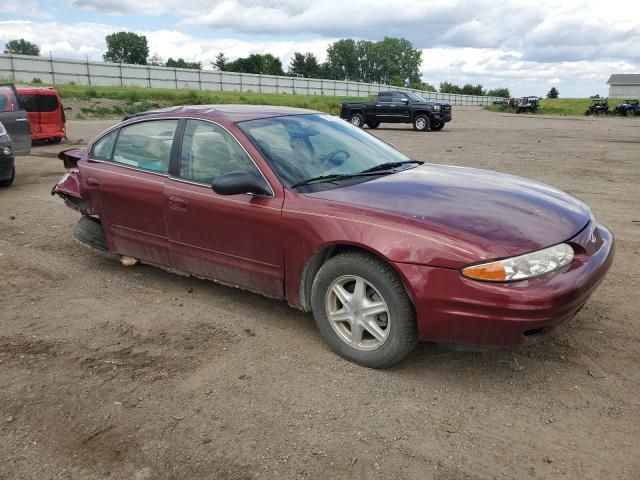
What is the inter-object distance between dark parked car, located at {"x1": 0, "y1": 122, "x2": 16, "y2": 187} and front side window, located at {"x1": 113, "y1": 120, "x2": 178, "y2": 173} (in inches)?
199

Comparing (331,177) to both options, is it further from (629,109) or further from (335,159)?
(629,109)

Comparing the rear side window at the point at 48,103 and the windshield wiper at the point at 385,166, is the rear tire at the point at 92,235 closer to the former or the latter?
the windshield wiper at the point at 385,166

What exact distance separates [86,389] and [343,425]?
58.7 inches

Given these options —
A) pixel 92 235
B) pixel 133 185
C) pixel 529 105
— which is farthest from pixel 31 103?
pixel 529 105

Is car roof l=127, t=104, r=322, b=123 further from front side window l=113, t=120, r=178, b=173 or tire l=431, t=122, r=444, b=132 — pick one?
tire l=431, t=122, r=444, b=132

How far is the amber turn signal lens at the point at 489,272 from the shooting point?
2822 mm

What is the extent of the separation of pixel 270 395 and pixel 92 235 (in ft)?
9.51

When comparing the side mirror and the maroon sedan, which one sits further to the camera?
the side mirror

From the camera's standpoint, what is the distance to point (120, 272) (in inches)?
203

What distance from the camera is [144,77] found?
154 ft

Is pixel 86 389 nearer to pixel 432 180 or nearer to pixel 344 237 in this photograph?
pixel 344 237

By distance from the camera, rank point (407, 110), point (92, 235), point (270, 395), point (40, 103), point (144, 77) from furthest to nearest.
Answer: point (144, 77)
point (407, 110)
point (40, 103)
point (92, 235)
point (270, 395)

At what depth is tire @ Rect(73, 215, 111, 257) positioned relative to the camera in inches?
198

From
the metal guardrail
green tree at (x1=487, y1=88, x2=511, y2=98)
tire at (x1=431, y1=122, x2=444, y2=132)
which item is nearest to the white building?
green tree at (x1=487, y1=88, x2=511, y2=98)
